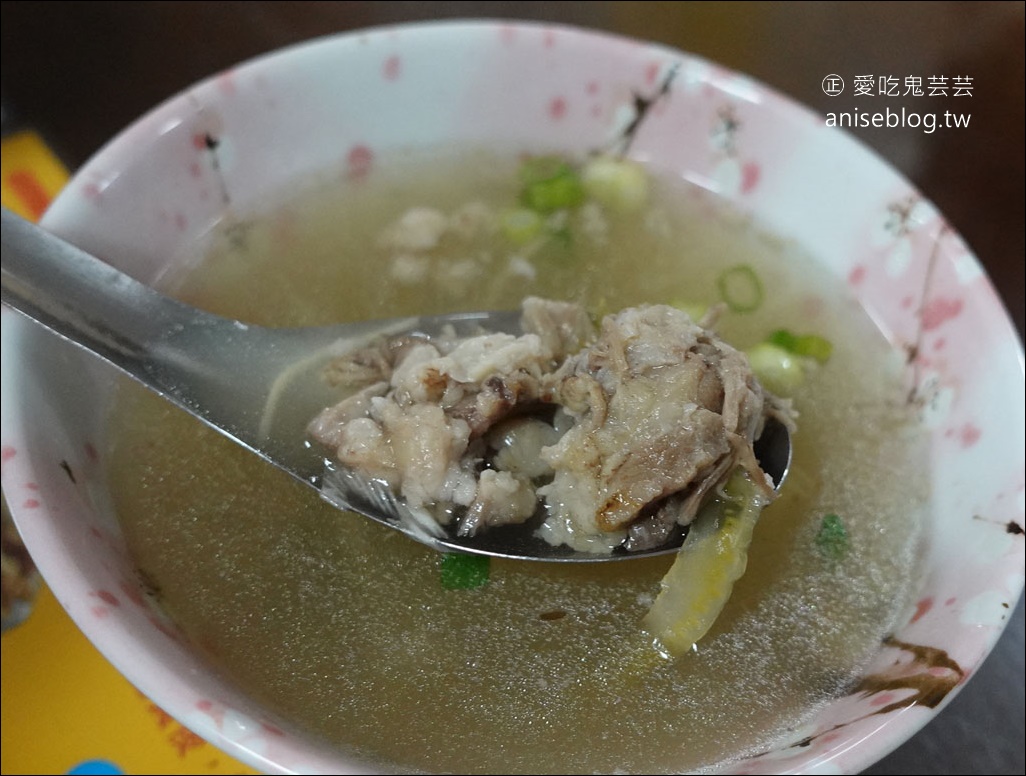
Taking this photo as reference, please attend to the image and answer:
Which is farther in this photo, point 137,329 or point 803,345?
point 803,345

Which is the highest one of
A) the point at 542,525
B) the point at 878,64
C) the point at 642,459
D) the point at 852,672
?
the point at 878,64

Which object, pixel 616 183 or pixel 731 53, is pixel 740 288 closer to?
pixel 616 183

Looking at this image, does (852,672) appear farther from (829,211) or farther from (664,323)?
(829,211)

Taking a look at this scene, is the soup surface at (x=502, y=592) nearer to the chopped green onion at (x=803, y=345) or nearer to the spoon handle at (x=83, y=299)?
the chopped green onion at (x=803, y=345)

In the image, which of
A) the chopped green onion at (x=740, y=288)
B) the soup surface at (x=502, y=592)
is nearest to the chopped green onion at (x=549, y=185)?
the soup surface at (x=502, y=592)

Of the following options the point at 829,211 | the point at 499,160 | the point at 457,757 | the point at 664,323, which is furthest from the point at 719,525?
the point at 499,160

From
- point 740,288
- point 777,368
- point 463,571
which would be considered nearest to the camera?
point 463,571

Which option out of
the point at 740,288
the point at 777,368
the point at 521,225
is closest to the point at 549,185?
the point at 521,225

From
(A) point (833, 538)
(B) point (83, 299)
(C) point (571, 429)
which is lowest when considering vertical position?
(A) point (833, 538)
